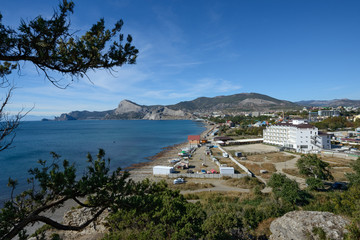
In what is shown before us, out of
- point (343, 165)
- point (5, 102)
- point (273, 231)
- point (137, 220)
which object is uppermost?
point (5, 102)

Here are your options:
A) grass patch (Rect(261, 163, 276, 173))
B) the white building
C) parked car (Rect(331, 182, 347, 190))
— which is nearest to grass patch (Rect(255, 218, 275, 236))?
parked car (Rect(331, 182, 347, 190))

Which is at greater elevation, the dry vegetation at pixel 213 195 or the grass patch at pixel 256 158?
the dry vegetation at pixel 213 195

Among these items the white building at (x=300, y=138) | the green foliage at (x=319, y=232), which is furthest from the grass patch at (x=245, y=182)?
the white building at (x=300, y=138)

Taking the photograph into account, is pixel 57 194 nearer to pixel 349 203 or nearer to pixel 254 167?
pixel 349 203

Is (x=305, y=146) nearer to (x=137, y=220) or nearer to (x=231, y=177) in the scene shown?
(x=231, y=177)

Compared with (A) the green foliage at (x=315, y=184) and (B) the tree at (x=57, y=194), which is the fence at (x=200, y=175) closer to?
(A) the green foliage at (x=315, y=184)

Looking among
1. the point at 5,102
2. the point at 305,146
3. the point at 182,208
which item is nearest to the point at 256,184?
the point at 182,208

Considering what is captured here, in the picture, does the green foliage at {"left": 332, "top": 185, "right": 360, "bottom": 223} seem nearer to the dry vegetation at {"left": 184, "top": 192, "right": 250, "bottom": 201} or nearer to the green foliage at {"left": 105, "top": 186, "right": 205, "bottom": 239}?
the dry vegetation at {"left": 184, "top": 192, "right": 250, "bottom": 201}
